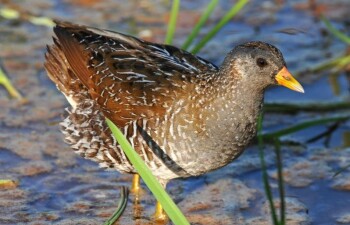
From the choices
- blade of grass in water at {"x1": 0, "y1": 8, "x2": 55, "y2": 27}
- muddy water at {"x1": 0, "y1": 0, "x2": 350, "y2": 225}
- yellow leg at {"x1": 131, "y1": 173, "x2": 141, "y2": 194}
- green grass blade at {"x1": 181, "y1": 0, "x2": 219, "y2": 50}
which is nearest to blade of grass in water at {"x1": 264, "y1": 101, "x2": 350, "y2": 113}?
muddy water at {"x1": 0, "y1": 0, "x2": 350, "y2": 225}

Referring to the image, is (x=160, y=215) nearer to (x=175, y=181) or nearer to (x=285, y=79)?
(x=175, y=181)

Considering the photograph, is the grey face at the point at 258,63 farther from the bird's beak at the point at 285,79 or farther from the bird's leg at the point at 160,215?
the bird's leg at the point at 160,215

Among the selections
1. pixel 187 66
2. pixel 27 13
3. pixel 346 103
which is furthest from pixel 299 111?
pixel 27 13

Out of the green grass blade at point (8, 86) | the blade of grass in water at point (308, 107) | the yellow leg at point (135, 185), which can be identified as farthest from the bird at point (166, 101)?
the blade of grass in water at point (308, 107)

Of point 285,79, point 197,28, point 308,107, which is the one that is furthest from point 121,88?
point 308,107

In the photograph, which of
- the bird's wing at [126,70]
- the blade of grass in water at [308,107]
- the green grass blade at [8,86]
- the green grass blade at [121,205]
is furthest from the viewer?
the blade of grass in water at [308,107]

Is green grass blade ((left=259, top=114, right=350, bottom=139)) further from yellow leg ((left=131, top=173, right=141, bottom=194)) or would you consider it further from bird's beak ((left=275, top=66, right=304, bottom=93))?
yellow leg ((left=131, top=173, right=141, bottom=194))

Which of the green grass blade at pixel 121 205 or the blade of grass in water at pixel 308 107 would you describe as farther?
the blade of grass in water at pixel 308 107

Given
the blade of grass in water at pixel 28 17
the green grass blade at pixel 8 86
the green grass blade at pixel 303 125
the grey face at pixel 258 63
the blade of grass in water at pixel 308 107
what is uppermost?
the blade of grass in water at pixel 28 17

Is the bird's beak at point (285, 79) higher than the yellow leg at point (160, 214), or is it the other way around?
the bird's beak at point (285, 79)
